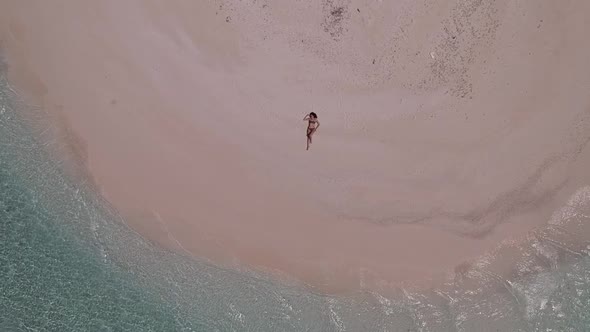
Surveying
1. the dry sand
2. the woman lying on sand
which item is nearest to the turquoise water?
the dry sand

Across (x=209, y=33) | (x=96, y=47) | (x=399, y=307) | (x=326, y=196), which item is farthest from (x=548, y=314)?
(x=96, y=47)

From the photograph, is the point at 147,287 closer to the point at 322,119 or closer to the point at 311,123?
the point at 311,123

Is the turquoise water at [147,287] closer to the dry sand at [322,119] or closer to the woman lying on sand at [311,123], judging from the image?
the dry sand at [322,119]

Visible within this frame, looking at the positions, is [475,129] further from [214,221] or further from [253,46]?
[214,221]

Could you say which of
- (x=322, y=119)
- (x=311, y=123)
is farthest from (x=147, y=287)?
(x=322, y=119)

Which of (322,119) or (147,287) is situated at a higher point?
(322,119)

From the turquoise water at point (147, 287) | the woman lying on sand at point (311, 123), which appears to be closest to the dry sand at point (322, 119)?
the woman lying on sand at point (311, 123)

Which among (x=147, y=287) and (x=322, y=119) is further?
(x=147, y=287)
